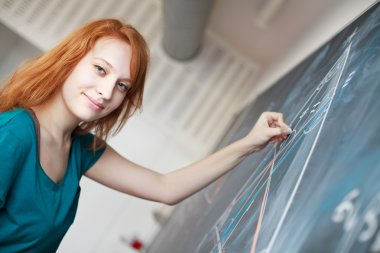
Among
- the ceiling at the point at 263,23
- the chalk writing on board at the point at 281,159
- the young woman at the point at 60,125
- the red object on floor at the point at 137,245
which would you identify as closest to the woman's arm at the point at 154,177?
the young woman at the point at 60,125

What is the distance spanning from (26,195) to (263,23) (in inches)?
68.7

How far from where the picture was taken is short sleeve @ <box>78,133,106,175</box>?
1053mm

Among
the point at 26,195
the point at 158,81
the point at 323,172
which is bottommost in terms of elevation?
the point at 26,195

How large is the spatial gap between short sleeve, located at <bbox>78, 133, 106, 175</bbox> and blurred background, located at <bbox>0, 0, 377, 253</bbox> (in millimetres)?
1393

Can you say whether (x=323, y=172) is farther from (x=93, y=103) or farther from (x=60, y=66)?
(x=60, y=66)

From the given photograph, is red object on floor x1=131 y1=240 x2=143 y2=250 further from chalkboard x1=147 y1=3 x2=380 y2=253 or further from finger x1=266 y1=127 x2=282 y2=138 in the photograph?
finger x1=266 y1=127 x2=282 y2=138

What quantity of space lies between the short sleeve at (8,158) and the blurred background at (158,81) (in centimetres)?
170

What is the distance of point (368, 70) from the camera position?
70cm

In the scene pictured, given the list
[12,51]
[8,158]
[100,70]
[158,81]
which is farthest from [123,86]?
[12,51]

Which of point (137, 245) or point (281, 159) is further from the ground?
point (281, 159)

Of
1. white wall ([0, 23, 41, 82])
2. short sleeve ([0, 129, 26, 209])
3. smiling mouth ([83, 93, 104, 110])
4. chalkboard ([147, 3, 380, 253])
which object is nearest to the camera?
chalkboard ([147, 3, 380, 253])

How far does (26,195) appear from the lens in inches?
32.2

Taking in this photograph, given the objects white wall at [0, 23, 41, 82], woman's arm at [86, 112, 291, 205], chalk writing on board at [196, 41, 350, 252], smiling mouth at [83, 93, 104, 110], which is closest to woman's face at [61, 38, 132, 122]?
smiling mouth at [83, 93, 104, 110]

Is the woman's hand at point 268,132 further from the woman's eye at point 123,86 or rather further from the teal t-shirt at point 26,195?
the teal t-shirt at point 26,195
